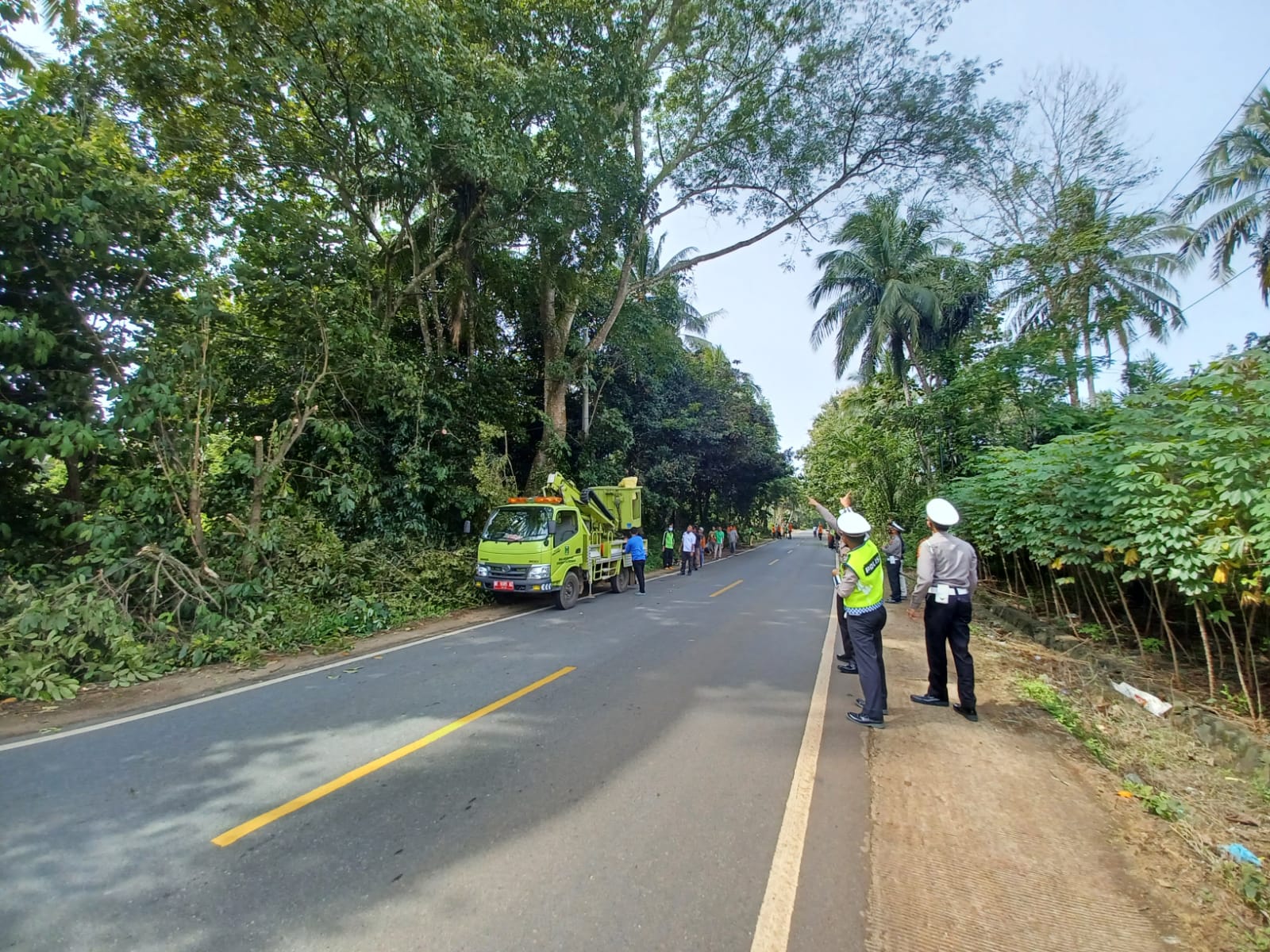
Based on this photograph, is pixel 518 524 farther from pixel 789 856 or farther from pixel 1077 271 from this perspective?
pixel 1077 271

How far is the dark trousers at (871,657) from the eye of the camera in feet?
16.8

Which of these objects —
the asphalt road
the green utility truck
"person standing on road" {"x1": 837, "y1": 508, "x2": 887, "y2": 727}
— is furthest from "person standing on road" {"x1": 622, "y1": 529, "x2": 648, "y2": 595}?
"person standing on road" {"x1": 837, "y1": 508, "x2": 887, "y2": 727}

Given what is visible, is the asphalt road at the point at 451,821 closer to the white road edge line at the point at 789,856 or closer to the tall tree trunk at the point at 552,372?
the white road edge line at the point at 789,856


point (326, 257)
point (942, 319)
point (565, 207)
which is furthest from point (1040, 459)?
point (942, 319)

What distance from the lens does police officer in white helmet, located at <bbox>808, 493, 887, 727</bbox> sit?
5.12m

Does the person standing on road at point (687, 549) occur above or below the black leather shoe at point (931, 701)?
above

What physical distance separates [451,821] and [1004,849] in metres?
3.11

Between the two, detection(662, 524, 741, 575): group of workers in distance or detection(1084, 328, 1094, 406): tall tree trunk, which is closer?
detection(1084, 328, 1094, 406): tall tree trunk

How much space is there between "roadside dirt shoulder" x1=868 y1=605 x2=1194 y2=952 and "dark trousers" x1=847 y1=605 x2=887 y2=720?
0.76 feet

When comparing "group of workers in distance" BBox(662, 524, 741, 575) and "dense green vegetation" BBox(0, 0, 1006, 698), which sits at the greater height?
"dense green vegetation" BBox(0, 0, 1006, 698)

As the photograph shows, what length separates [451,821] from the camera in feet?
11.4

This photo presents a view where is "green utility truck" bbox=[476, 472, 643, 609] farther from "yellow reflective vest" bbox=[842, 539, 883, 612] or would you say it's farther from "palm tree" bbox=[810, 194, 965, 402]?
"palm tree" bbox=[810, 194, 965, 402]

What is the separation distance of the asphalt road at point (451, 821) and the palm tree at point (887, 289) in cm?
1928

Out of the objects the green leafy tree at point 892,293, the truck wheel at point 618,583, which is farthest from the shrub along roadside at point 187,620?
the green leafy tree at point 892,293
